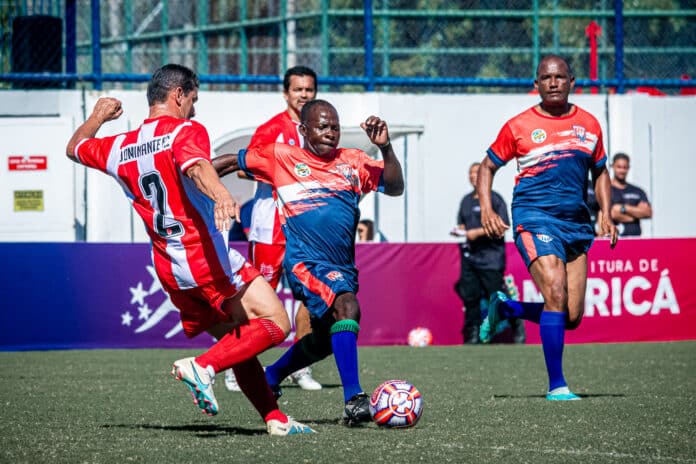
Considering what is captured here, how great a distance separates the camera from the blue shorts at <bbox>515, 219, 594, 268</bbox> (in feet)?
25.8

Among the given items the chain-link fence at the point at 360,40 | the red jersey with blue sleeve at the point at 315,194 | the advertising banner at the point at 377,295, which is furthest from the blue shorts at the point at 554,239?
the chain-link fence at the point at 360,40

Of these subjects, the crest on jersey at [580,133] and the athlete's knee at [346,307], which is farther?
the crest on jersey at [580,133]

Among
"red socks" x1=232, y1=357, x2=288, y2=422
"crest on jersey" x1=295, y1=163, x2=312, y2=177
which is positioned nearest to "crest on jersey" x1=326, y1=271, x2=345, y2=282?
"crest on jersey" x1=295, y1=163, x2=312, y2=177

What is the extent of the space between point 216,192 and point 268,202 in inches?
115

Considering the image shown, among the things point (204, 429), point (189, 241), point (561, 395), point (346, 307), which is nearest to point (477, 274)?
point (561, 395)

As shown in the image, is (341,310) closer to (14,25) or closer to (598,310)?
(598,310)

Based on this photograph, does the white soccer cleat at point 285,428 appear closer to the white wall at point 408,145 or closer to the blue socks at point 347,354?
the blue socks at point 347,354

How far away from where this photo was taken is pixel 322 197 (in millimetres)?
6805

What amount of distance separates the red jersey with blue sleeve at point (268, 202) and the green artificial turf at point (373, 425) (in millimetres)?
1162

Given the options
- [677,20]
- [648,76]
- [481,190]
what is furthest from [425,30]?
[481,190]

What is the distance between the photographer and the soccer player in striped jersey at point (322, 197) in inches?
264

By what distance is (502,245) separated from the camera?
1366cm

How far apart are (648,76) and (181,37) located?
8367mm

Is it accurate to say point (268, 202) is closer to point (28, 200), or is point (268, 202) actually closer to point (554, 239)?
point (554, 239)
